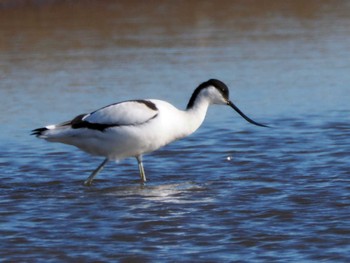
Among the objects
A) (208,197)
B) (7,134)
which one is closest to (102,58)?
(7,134)

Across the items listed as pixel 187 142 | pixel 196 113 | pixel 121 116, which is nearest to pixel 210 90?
pixel 196 113

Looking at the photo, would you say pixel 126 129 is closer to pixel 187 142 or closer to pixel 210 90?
pixel 210 90

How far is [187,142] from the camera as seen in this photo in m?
10.2

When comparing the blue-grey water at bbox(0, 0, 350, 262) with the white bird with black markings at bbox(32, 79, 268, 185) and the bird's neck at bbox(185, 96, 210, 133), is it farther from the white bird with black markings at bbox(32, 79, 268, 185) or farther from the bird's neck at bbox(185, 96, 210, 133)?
the bird's neck at bbox(185, 96, 210, 133)

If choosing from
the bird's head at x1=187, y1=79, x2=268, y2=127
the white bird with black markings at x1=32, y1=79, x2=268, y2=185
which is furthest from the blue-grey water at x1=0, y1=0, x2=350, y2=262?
the bird's head at x1=187, y1=79, x2=268, y2=127

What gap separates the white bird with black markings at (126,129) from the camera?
28.0ft

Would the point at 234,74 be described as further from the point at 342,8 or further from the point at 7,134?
the point at 342,8

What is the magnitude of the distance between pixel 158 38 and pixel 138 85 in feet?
11.1

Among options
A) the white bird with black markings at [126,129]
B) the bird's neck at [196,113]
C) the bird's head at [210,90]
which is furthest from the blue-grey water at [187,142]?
the bird's head at [210,90]

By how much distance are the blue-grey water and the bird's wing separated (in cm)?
48

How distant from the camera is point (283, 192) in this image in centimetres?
805

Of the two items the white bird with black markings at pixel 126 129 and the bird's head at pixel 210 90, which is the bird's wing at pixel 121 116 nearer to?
the white bird with black markings at pixel 126 129

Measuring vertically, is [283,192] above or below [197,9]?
below

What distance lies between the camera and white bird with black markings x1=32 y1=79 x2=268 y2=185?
854cm
